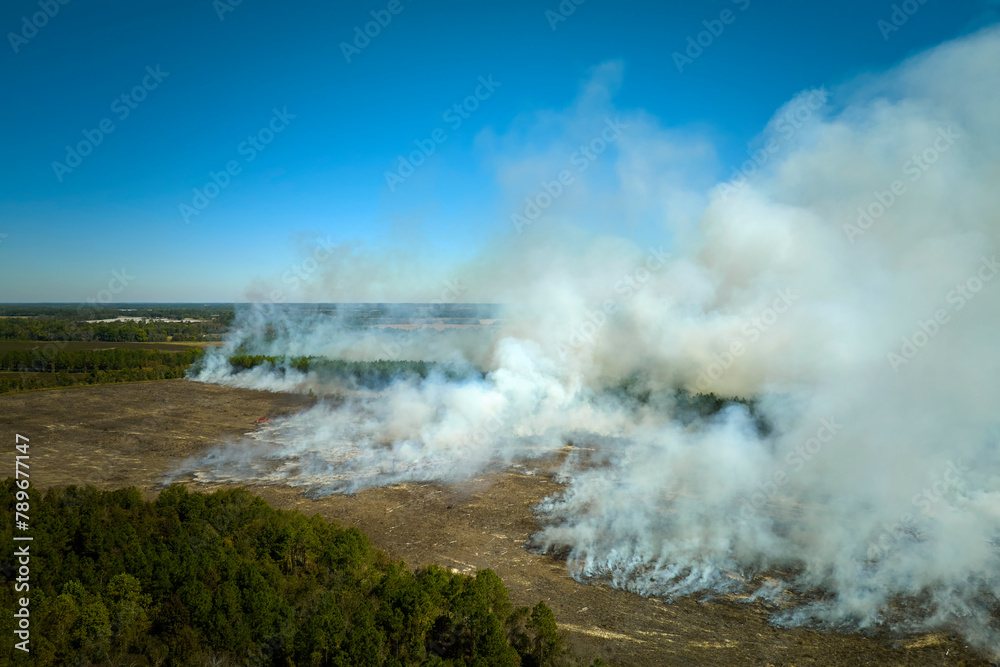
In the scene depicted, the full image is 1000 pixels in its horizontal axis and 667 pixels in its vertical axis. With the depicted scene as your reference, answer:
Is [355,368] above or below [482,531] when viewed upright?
above

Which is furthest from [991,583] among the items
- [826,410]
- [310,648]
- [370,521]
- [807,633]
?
[370,521]

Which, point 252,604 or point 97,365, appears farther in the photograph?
point 97,365

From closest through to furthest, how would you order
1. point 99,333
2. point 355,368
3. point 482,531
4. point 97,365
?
1. point 482,531
2. point 355,368
3. point 97,365
4. point 99,333

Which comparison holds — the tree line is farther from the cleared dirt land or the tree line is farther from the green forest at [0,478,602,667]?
the green forest at [0,478,602,667]

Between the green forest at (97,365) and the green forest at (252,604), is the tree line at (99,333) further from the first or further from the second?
the green forest at (252,604)

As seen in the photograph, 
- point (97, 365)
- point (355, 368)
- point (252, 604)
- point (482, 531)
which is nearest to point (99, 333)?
point (97, 365)

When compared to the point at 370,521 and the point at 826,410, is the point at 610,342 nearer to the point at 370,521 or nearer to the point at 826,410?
the point at 826,410

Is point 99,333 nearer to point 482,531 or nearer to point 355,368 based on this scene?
point 355,368

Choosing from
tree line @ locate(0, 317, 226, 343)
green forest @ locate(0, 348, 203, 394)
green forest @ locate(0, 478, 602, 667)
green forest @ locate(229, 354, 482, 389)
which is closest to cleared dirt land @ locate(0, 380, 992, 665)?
green forest @ locate(0, 478, 602, 667)
